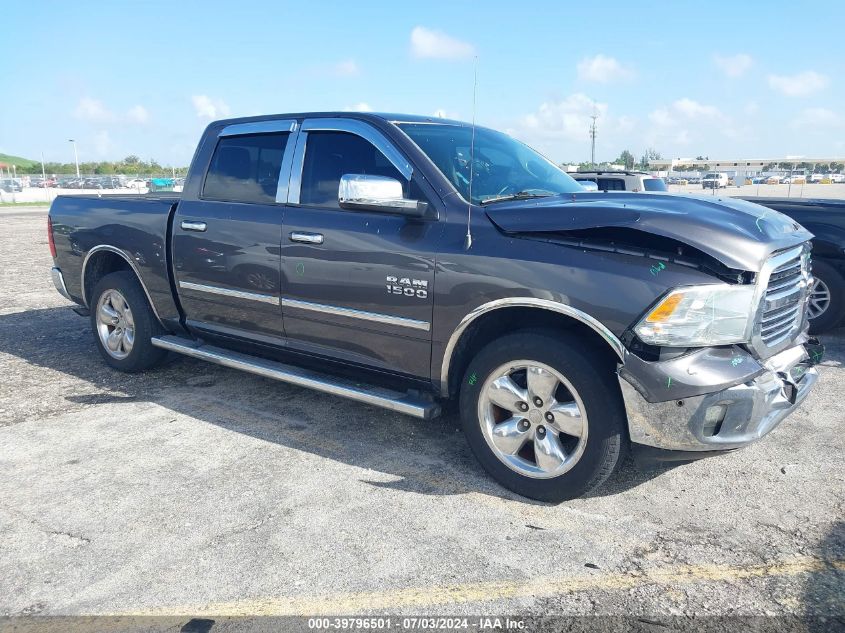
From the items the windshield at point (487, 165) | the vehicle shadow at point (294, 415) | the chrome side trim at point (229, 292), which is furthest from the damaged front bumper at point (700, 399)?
the chrome side trim at point (229, 292)

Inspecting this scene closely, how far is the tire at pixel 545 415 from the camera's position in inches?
127

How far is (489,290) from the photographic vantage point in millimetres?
3445

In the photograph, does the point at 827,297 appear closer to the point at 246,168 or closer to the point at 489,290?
the point at 489,290

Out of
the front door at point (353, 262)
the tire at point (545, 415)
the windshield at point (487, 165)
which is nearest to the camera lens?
the tire at point (545, 415)

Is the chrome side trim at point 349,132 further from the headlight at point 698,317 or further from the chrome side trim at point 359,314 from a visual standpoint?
the headlight at point 698,317

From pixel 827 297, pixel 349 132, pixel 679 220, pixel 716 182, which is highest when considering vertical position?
pixel 716 182

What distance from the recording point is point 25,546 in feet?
10.2

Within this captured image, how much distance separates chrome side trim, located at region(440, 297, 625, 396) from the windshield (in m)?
0.66

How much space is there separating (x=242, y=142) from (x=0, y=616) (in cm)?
331

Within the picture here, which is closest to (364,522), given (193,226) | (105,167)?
(193,226)

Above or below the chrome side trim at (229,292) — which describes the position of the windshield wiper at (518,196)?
above

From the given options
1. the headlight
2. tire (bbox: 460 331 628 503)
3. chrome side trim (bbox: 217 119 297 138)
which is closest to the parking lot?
tire (bbox: 460 331 628 503)

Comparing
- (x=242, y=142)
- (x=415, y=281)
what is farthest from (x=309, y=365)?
(x=242, y=142)

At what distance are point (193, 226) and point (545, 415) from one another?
293 centimetres
